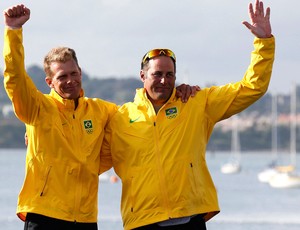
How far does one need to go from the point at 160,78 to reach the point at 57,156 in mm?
986

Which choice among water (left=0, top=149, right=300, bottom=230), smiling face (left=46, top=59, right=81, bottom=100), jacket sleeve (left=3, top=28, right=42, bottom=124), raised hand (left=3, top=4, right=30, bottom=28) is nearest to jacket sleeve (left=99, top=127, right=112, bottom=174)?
smiling face (left=46, top=59, right=81, bottom=100)

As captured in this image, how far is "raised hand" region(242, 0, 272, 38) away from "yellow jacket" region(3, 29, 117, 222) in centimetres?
152

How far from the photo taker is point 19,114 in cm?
885

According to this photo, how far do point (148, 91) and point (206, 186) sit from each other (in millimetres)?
863

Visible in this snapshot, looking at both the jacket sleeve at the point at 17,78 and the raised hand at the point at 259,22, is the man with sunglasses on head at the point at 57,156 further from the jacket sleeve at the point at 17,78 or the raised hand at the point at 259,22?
the raised hand at the point at 259,22

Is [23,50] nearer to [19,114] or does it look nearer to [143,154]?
[19,114]

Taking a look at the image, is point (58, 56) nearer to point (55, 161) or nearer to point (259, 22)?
point (55, 161)

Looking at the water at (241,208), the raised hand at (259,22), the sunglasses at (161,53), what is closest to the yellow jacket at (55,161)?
the sunglasses at (161,53)

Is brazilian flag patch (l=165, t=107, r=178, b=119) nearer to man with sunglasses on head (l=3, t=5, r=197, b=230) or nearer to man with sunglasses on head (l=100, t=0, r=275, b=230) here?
man with sunglasses on head (l=100, t=0, r=275, b=230)

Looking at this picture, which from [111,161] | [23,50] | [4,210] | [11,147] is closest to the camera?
[23,50]

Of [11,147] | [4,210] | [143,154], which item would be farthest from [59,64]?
[11,147]

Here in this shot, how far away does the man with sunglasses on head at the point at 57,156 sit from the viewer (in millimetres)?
8867

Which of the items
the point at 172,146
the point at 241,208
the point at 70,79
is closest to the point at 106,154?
the point at 172,146

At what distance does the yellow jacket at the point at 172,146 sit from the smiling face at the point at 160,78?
0.25 feet
